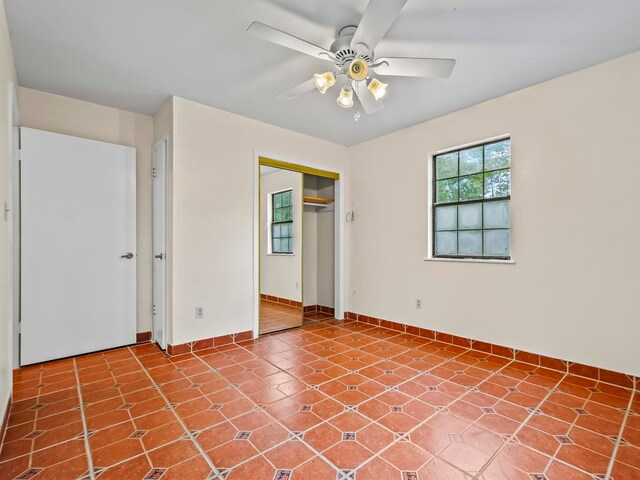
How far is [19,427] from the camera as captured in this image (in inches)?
77.4

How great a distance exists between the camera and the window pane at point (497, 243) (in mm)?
3206

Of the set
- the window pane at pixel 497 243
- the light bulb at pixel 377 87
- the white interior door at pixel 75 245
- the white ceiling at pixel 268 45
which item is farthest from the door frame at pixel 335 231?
the window pane at pixel 497 243

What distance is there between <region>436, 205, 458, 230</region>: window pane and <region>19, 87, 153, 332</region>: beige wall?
3.36 meters

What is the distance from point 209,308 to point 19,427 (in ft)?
5.43

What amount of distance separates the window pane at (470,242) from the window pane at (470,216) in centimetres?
7

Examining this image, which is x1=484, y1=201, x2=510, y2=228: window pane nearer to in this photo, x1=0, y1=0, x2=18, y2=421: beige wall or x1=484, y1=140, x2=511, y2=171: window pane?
x1=484, y1=140, x2=511, y2=171: window pane

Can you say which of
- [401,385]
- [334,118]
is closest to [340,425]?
[401,385]

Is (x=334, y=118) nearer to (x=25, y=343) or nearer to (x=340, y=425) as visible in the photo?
(x=340, y=425)

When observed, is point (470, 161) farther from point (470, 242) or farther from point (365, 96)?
point (365, 96)

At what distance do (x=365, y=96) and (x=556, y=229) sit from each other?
202cm

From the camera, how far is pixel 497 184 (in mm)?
3266

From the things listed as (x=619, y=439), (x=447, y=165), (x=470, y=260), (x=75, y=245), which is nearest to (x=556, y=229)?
(x=470, y=260)

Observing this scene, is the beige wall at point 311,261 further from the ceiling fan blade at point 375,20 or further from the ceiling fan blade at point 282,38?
the ceiling fan blade at point 375,20

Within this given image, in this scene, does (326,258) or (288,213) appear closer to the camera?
(288,213)
